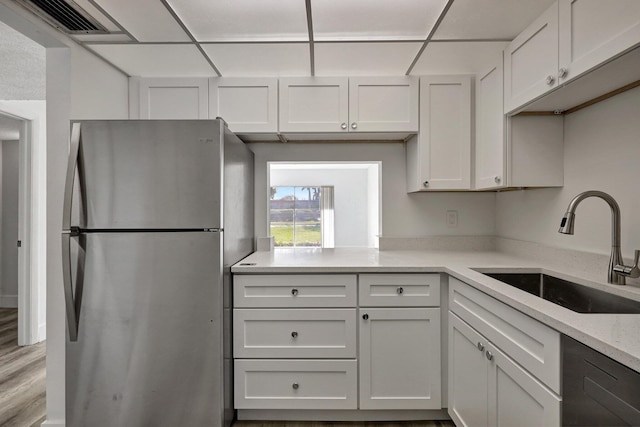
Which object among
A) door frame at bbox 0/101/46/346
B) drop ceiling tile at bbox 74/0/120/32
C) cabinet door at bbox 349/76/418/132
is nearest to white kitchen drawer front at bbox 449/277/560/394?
cabinet door at bbox 349/76/418/132

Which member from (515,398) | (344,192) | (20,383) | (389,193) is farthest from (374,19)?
(344,192)

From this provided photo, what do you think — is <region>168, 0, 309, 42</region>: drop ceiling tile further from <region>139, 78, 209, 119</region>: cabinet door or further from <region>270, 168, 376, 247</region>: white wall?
<region>270, 168, 376, 247</region>: white wall

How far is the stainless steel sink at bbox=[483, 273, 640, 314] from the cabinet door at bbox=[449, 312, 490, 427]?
1.23ft

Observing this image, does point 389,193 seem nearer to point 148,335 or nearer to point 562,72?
point 562,72

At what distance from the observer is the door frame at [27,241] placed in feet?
9.62

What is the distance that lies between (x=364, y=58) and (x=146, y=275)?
171 cm

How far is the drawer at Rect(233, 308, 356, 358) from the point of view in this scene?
179 cm

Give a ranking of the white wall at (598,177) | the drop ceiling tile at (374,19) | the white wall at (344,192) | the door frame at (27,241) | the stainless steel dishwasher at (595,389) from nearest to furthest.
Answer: the stainless steel dishwasher at (595,389), the white wall at (598,177), the drop ceiling tile at (374,19), the door frame at (27,241), the white wall at (344,192)

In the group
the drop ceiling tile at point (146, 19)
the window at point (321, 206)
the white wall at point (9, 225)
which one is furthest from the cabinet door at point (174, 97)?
the window at point (321, 206)

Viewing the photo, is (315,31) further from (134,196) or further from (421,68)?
(134,196)

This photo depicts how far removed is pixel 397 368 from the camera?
5.92ft

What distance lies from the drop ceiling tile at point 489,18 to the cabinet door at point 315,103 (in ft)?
2.18

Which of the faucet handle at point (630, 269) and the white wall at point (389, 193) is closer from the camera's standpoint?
the faucet handle at point (630, 269)

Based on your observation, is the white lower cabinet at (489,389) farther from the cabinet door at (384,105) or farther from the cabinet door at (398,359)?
the cabinet door at (384,105)
